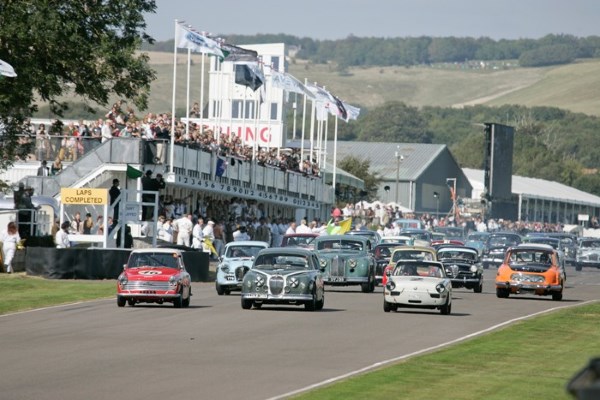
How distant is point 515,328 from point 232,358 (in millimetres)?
9267

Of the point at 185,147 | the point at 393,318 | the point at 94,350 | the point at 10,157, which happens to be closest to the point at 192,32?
the point at 185,147

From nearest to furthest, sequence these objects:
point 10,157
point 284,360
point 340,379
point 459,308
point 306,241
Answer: point 340,379, point 284,360, point 459,308, point 306,241, point 10,157

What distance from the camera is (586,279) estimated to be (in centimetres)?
6059

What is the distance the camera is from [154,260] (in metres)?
31.5

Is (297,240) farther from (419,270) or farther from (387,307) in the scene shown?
(387,307)

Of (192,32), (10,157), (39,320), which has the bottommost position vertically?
(39,320)

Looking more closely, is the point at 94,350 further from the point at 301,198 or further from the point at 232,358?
the point at 301,198

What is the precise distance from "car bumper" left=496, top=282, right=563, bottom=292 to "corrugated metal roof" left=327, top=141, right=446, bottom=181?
88188 millimetres

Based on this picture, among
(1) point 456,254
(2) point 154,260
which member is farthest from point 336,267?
(2) point 154,260

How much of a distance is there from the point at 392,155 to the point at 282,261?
104800mm

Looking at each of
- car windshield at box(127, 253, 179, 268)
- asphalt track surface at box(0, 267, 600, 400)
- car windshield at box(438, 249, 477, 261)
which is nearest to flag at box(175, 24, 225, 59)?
car windshield at box(438, 249, 477, 261)

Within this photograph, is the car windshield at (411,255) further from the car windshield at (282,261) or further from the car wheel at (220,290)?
the car windshield at (282,261)

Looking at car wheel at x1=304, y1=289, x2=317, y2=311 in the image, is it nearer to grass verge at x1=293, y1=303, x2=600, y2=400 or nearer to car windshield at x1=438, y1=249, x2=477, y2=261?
grass verge at x1=293, y1=303, x2=600, y2=400

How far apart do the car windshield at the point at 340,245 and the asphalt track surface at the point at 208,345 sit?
5.67 metres
